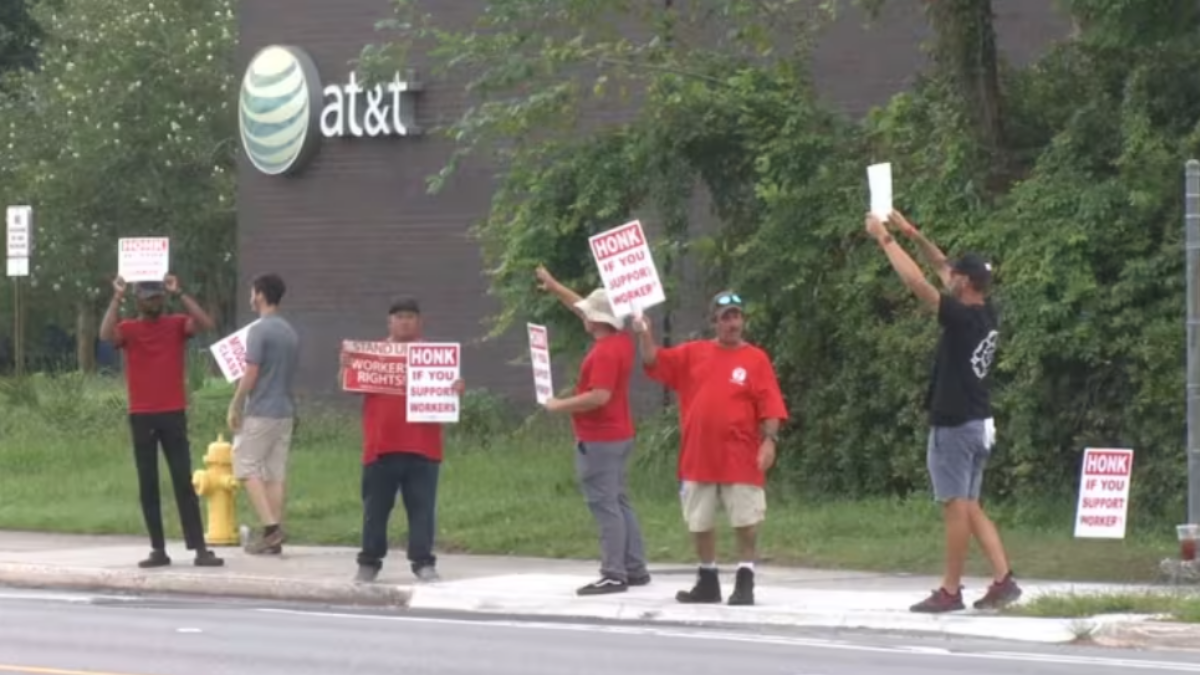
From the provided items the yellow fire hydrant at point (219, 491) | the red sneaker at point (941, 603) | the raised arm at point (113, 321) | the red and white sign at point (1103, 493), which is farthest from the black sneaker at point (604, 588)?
the yellow fire hydrant at point (219, 491)

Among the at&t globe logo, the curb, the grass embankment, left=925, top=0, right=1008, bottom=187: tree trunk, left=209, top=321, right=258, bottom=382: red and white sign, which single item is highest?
the at&t globe logo

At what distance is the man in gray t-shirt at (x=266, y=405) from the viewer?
53.3 feet

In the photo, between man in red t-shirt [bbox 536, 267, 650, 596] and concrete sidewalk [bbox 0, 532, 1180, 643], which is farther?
man in red t-shirt [bbox 536, 267, 650, 596]

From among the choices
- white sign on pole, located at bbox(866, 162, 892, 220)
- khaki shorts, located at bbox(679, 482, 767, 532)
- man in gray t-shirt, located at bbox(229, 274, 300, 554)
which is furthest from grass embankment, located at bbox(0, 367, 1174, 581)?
white sign on pole, located at bbox(866, 162, 892, 220)

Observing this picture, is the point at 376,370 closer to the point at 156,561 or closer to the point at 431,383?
the point at 431,383

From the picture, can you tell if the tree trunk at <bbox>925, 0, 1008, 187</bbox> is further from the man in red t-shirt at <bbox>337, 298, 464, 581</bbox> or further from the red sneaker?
the red sneaker

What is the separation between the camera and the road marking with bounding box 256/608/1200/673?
37.9 ft

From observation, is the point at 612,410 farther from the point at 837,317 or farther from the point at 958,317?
the point at 837,317

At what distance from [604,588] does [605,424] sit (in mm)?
1016

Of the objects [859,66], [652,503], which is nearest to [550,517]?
[652,503]

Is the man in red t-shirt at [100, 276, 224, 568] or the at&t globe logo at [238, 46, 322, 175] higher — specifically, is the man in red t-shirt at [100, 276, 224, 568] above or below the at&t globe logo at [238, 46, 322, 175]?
below

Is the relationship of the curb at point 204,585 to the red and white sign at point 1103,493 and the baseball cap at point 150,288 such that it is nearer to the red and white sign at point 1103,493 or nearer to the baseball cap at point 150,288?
the baseball cap at point 150,288

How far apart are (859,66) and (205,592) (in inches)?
427

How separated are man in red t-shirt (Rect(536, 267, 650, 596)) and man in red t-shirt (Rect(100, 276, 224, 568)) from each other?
3.13 meters
